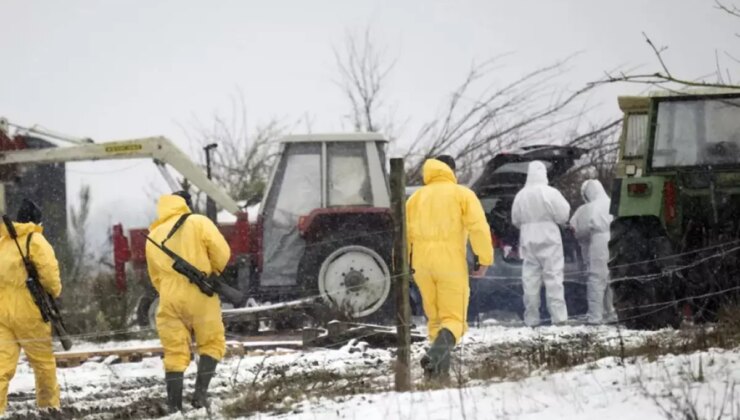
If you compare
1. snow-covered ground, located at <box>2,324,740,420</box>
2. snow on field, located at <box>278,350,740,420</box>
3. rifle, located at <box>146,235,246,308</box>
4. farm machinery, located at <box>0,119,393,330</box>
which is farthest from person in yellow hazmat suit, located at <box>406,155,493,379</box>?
farm machinery, located at <box>0,119,393,330</box>

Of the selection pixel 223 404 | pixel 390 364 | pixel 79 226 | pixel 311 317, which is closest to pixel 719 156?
pixel 390 364

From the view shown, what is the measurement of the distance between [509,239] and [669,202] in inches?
153

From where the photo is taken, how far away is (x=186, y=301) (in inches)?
366

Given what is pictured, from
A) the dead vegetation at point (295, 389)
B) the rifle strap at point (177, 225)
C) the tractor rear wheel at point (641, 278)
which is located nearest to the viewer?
the dead vegetation at point (295, 389)

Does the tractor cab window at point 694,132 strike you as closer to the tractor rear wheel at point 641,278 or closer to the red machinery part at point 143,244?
the tractor rear wheel at point 641,278

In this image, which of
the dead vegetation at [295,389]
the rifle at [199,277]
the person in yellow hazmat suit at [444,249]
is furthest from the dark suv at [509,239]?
the rifle at [199,277]

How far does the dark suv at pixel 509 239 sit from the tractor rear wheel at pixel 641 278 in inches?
97.0

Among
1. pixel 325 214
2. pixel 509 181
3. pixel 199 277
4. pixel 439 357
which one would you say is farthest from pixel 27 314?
pixel 509 181

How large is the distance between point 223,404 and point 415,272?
161 cm

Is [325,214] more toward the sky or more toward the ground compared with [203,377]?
more toward the sky

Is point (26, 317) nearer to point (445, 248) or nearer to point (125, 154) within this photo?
point (445, 248)

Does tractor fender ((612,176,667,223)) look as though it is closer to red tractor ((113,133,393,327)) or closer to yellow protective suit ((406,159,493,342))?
yellow protective suit ((406,159,493,342))

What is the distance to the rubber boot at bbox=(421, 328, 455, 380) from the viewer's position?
885 cm

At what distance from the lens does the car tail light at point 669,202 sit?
11391 mm
